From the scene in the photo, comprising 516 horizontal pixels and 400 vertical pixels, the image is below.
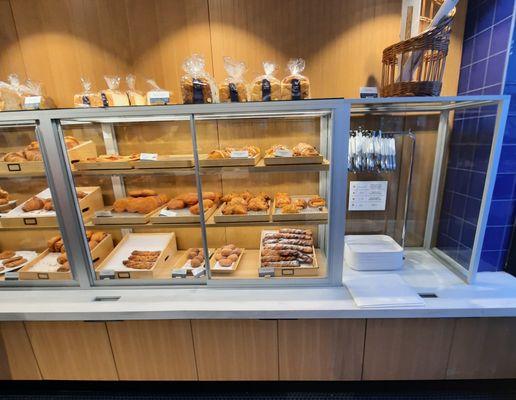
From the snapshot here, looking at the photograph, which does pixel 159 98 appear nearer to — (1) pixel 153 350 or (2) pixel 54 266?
(2) pixel 54 266

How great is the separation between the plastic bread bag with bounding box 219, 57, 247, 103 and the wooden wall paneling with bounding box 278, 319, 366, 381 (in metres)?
1.38

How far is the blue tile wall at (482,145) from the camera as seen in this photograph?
154cm

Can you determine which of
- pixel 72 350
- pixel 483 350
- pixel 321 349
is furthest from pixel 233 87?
pixel 483 350

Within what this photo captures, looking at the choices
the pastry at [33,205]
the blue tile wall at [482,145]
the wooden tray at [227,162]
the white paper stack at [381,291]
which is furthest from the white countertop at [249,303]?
the wooden tray at [227,162]

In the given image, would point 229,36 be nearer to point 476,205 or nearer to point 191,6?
point 191,6

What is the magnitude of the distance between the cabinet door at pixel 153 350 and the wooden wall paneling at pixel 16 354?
1.86ft

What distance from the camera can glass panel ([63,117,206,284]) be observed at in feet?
5.41

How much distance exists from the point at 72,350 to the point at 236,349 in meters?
1.07

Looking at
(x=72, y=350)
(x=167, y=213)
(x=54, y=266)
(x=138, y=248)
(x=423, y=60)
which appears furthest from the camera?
(x=138, y=248)

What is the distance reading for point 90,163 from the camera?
1605 mm

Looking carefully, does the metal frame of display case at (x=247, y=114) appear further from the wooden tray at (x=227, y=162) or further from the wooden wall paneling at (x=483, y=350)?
the wooden wall paneling at (x=483, y=350)

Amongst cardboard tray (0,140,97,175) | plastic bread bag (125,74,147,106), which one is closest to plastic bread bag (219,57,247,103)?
plastic bread bag (125,74,147,106)

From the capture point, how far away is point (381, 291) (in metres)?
1.58

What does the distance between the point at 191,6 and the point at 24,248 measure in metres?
2.42
